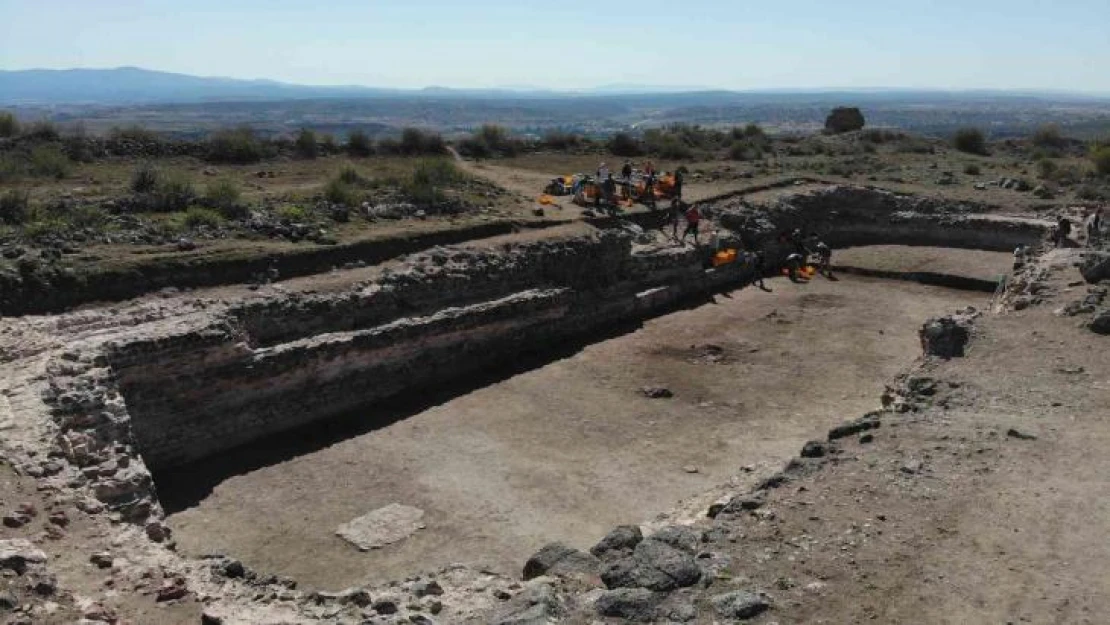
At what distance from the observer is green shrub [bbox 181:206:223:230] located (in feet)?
57.4

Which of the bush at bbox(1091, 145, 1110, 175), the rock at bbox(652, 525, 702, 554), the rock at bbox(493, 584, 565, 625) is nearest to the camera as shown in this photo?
the rock at bbox(493, 584, 565, 625)

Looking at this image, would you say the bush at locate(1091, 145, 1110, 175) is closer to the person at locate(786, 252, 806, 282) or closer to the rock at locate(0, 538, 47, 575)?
the person at locate(786, 252, 806, 282)

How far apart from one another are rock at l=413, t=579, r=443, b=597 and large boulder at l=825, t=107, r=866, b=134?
49020 mm

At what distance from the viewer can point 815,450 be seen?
1019cm

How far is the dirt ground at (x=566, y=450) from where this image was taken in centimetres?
1068

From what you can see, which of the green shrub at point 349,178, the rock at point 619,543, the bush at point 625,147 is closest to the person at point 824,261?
the green shrub at point 349,178

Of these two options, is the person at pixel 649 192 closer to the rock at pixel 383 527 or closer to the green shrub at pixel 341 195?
the green shrub at pixel 341 195

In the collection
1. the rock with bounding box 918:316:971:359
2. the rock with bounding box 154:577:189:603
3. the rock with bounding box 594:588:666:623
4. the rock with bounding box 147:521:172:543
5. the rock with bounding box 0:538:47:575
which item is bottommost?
the rock with bounding box 147:521:172:543

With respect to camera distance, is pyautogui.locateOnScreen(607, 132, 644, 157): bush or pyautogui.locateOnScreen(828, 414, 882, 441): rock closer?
pyautogui.locateOnScreen(828, 414, 882, 441): rock

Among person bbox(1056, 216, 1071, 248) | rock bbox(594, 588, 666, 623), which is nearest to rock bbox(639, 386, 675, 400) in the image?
rock bbox(594, 588, 666, 623)

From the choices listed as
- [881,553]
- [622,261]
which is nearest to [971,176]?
[622,261]

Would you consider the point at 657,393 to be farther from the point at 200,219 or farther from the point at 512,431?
the point at 200,219

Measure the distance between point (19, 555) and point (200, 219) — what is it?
447 inches

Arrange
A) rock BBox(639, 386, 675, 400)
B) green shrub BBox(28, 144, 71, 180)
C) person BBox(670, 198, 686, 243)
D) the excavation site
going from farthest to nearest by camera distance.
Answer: person BBox(670, 198, 686, 243)
green shrub BBox(28, 144, 71, 180)
rock BBox(639, 386, 675, 400)
the excavation site
